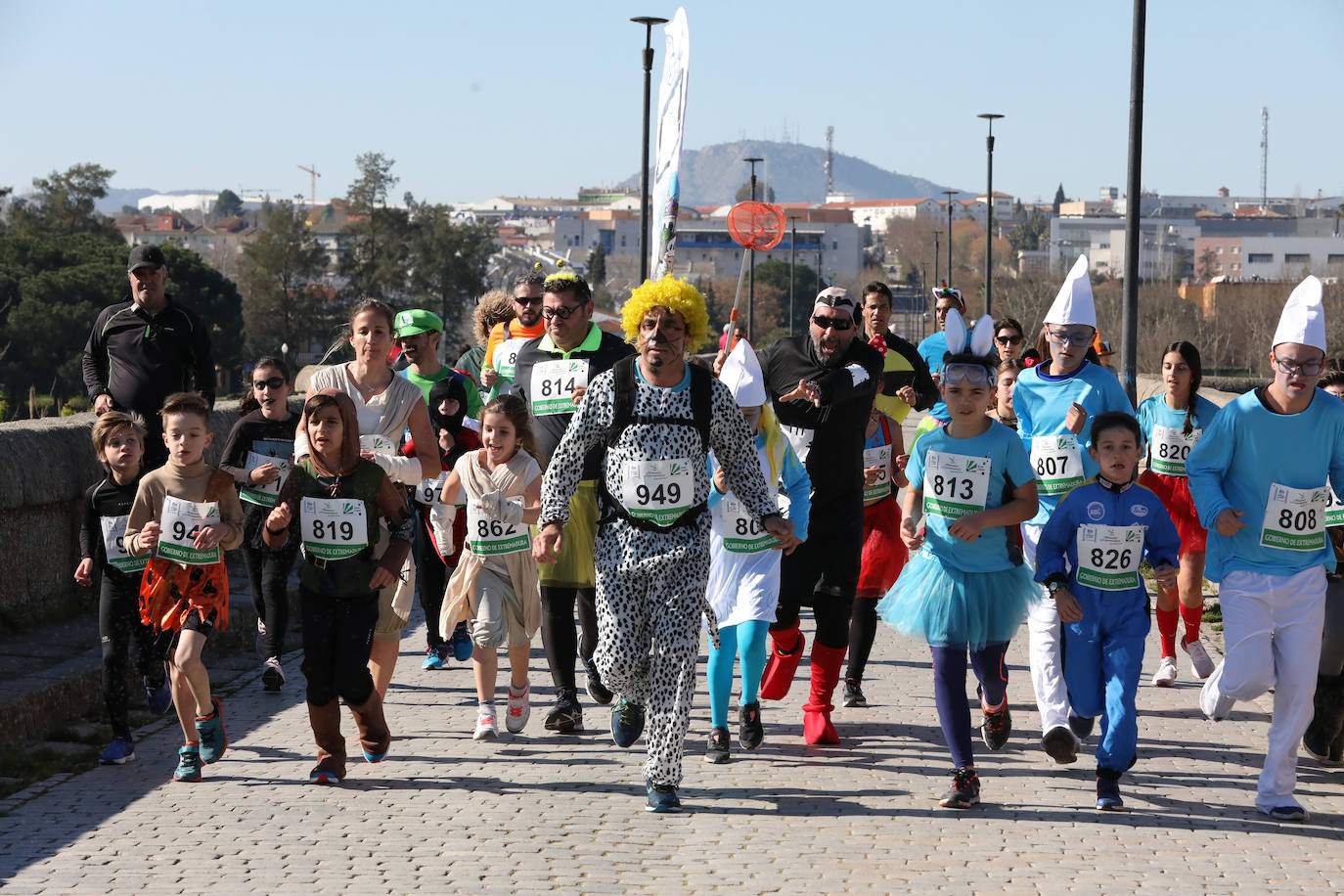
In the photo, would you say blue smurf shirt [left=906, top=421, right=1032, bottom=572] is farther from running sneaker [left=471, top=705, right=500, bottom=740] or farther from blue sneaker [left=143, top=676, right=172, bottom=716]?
blue sneaker [left=143, top=676, right=172, bottom=716]

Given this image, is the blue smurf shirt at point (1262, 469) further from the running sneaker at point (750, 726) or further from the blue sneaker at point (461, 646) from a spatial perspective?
the blue sneaker at point (461, 646)

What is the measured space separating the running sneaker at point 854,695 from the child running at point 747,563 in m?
1.17

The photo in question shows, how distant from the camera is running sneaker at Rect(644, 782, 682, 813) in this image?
6.32 metres

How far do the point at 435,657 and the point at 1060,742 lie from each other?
13.5ft

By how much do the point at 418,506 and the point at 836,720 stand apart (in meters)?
2.81

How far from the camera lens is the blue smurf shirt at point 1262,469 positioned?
6.59m

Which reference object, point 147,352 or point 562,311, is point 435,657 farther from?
point 562,311

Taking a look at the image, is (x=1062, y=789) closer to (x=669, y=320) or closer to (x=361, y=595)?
(x=669, y=320)

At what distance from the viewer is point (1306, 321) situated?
6527 mm

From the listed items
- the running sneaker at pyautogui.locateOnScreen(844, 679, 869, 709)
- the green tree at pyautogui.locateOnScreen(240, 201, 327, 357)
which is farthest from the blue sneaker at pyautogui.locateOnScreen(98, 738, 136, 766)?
the green tree at pyautogui.locateOnScreen(240, 201, 327, 357)

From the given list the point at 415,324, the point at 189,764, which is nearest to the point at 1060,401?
the point at 415,324

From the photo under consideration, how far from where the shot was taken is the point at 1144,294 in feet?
228

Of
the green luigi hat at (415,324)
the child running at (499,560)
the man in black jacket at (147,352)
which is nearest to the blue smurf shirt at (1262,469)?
the child running at (499,560)

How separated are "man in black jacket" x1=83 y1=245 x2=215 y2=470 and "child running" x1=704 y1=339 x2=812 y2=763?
3.41m
